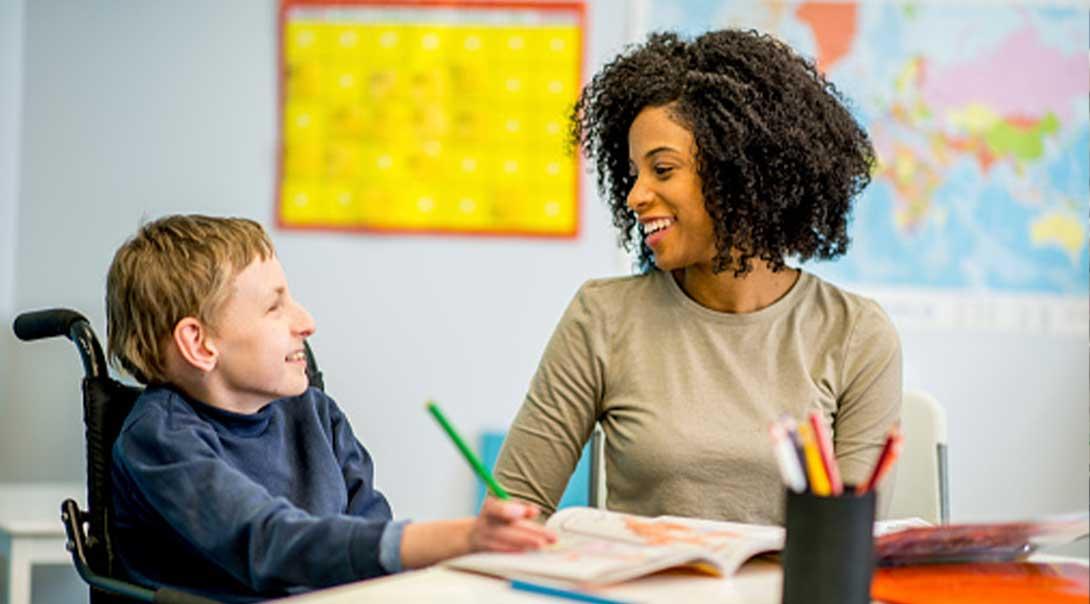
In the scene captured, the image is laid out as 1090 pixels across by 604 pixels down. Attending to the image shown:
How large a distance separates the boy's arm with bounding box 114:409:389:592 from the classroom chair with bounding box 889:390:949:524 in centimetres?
99

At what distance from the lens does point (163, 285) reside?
1496 mm

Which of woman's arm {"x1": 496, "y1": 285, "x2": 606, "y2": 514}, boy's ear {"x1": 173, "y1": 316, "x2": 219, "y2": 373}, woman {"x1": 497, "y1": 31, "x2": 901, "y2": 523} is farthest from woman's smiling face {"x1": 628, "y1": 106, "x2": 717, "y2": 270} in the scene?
boy's ear {"x1": 173, "y1": 316, "x2": 219, "y2": 373}

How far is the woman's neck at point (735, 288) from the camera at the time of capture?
1731 mm

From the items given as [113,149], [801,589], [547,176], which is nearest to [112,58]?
[113,149]

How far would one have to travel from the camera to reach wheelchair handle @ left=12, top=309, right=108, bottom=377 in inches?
59.0

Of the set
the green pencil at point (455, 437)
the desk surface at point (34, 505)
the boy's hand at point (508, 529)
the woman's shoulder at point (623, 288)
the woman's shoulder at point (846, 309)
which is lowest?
the desk surface at point (34, 505)

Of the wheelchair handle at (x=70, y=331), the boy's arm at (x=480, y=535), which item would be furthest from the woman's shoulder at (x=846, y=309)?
the wheelchair handle at (x=70, y=331)

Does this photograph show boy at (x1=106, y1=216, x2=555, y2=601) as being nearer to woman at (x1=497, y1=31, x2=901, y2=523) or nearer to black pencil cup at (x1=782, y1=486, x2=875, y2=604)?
woman at (x1=497, y1=31, x2=901, y2=523)

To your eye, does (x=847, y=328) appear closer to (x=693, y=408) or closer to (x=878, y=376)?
(x=878, y=376)

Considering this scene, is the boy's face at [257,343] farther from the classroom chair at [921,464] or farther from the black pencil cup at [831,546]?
the classroom chair at [921,464]

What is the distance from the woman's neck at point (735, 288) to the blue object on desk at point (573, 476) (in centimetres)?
116

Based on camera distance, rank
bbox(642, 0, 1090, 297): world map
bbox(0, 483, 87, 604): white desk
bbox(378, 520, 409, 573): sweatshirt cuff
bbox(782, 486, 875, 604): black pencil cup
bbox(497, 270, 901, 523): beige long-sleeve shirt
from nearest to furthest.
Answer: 1. bbox(782, 486, 875, 604): black pencil cup
2. bbox(378, 520, 409, 573): sweatshirt cuff
3. bbox(497, 270, 901, 523): beige long-sleeve shirt
4. bbox(0, 483, 87, 604): white desk
5. bbox(642, 0, 1090, 297): world map

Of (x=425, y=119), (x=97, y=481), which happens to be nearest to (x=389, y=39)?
(x=425, y=119)

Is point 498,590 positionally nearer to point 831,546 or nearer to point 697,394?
point 831,546
